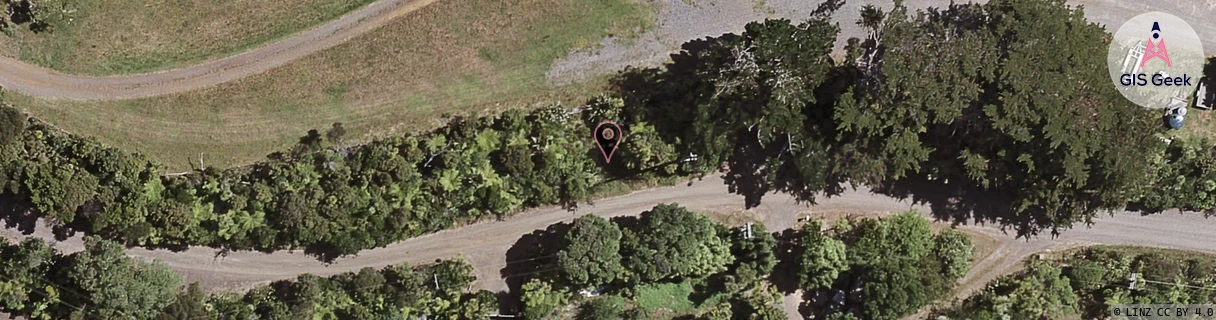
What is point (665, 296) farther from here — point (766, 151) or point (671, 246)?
point (766, 151)

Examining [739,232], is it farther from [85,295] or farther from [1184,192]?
[85,295]

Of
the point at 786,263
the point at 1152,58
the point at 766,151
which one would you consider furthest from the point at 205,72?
the point at 1152,58

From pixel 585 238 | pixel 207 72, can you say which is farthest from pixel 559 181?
pixel 207 72

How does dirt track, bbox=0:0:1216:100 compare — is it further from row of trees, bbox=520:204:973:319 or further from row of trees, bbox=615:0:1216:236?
row of trees, bbox=520:204:973:319

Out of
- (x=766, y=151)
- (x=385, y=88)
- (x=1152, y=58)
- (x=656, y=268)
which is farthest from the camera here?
(x=385, y=88)

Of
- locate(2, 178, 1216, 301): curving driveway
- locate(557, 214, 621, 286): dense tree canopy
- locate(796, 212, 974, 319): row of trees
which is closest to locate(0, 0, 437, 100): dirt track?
locate(2, 178, 1216, 301): curving driveway

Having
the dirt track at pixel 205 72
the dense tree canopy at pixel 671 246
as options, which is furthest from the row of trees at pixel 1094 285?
the dirt track at pixel 205 72
